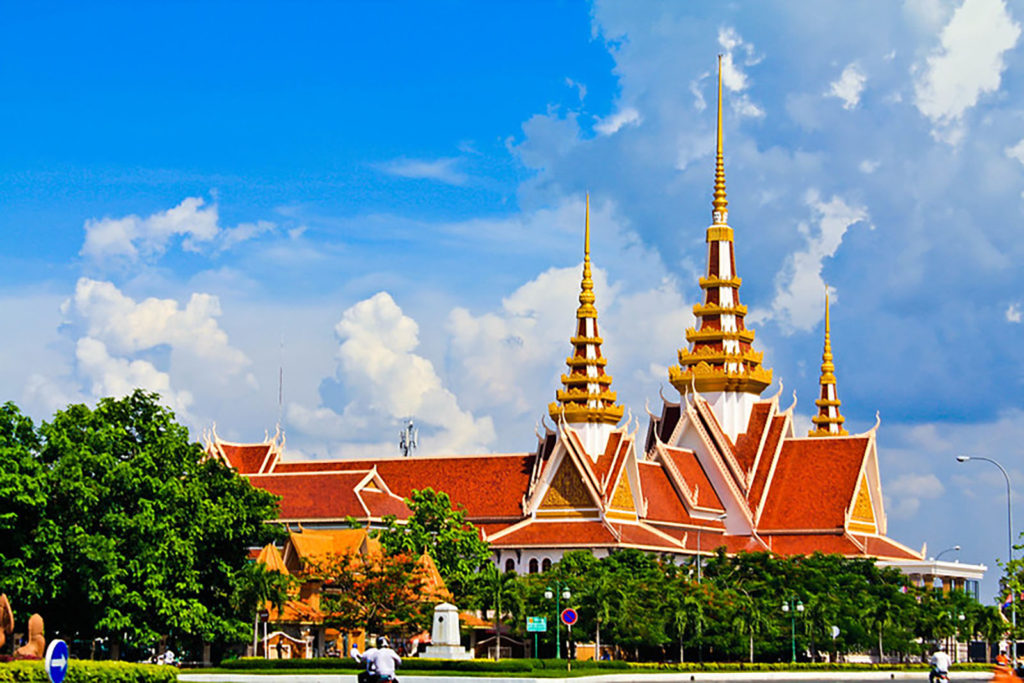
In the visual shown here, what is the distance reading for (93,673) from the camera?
94.6ft

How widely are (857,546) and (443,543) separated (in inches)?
826

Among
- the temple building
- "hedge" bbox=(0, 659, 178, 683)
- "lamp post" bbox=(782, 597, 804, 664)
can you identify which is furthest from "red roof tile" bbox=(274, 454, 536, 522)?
"hedge" bbox=(0, 659, 178, 683)

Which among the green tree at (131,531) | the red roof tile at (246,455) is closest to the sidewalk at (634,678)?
the green tree at (131,531)

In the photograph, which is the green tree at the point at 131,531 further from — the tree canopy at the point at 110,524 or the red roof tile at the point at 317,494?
the red roof tile at the point at 317,494

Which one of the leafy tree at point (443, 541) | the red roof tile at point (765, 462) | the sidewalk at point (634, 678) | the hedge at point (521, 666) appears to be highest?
the red roof tile at point (765, 462)

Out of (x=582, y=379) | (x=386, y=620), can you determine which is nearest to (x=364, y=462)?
(x=582, y=379)

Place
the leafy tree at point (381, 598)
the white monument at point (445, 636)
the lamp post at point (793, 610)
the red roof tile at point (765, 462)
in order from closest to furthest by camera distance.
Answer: the white monument at point (445, 636) → the leafy tree at point (381, 598) → the lamp post at point (793, 610) → the red roof tile at point (765, 462)

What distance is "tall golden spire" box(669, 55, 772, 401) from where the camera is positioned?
8650 cm

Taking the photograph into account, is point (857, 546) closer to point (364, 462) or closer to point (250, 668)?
point (364, 462)

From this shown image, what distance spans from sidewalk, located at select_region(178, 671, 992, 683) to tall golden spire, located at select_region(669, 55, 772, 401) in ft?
92.7

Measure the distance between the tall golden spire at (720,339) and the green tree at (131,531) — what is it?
36.8m

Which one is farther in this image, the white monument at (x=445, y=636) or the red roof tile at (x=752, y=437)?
the red roof tile at (x=752, y=437)

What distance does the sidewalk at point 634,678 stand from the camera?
147ft

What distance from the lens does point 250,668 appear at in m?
51.3
